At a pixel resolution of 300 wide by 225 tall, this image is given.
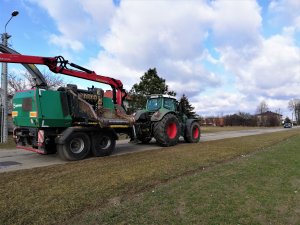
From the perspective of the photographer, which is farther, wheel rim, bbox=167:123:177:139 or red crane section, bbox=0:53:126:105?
wheel rim, bbox=167:123:177:139

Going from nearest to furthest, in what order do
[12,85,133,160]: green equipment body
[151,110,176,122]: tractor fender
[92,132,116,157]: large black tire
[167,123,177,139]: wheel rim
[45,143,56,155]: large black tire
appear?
[12,85,133,160]: green equipment body < [45,143,56,155]: large black tire < [92,132,116,157]: large black tire < [151,110,176,122]: tractor fender < [167,123,177,139]: wheel rim

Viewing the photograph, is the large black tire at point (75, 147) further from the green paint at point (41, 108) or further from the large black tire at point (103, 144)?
the green paint at point (41, 108)

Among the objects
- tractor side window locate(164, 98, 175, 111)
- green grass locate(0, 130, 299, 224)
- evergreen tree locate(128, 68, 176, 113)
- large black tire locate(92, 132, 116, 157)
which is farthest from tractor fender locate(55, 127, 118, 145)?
evergreen tree locate(128, 68, 176, 113)

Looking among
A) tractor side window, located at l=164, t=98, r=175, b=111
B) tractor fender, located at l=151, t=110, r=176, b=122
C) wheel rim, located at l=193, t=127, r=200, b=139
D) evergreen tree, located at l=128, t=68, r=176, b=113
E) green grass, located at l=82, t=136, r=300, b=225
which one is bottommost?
green grass, located at l=82, t=136, r=300, b=225

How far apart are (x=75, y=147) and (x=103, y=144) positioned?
1328 mm

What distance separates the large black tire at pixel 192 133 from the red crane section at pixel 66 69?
5019 millimetres

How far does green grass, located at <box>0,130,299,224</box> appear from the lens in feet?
16.2

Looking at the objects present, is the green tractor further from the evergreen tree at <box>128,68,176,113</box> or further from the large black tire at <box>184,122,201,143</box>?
the evergreen tree at <box>128,68,176,113</box>

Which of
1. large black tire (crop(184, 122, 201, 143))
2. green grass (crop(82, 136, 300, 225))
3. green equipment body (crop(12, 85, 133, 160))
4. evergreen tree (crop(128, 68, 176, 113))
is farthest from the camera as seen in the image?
evergreen tree (crop(128, 68, 176, 113))

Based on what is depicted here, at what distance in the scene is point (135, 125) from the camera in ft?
44.5

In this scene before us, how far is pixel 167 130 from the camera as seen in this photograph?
15.6 metres

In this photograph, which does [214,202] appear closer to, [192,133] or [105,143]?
[105,143]

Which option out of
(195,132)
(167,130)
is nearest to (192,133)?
(195,132)

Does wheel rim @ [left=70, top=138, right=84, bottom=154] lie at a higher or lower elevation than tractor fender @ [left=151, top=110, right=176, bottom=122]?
lower
